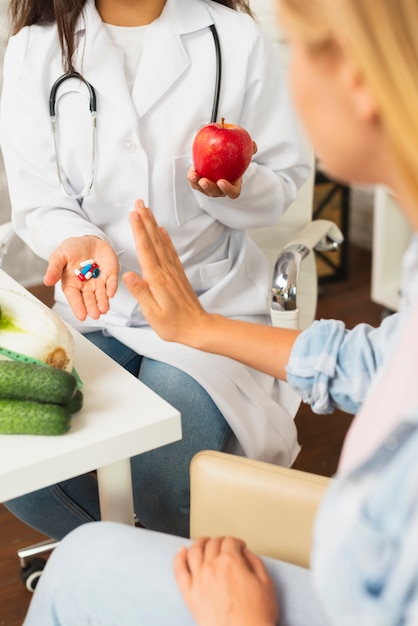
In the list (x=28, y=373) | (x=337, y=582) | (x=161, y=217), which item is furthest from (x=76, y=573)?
(x=161, y=217)

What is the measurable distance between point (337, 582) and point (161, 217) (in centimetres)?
100

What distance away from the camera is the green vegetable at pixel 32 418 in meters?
1.00

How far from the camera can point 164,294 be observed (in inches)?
46.1

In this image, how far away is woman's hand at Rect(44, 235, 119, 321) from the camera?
1312 mm

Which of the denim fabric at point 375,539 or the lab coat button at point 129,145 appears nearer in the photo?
the denim fabric at point 375,539

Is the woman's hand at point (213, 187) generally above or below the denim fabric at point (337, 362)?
above

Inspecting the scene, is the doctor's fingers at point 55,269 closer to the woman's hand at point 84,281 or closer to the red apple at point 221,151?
the woman's hand at point 84,281

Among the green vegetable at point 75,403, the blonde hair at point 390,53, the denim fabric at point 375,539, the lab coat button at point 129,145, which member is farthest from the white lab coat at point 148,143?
the blonde hair at point 390,53

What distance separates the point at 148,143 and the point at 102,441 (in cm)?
75

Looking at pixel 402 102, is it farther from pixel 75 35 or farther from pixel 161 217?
pixel 75 35

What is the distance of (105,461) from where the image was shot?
103 centimetres

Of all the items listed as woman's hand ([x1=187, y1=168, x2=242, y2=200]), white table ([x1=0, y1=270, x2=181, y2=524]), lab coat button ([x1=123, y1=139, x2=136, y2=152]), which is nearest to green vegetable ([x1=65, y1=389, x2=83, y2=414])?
white table ([x1=0, y1=270, x2=181, y2=524])

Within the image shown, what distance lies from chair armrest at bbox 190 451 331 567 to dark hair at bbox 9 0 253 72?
0.85 m

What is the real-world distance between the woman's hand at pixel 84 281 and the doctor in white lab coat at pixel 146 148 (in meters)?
0.08
